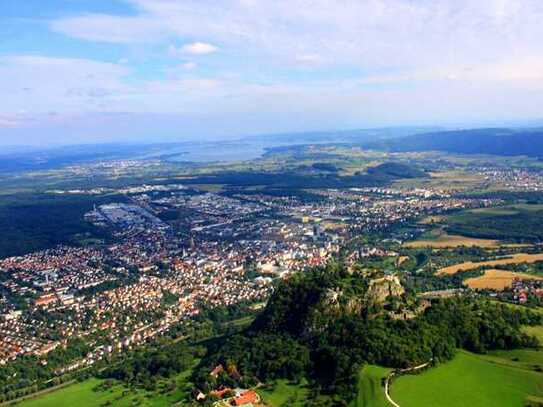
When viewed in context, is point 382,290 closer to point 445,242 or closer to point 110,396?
point 110,396

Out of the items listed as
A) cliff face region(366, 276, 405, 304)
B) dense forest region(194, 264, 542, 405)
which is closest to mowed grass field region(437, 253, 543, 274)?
dense forest region(194, 264, 542, 405)

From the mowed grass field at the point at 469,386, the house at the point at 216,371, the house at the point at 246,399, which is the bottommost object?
the house at the point at 246,399

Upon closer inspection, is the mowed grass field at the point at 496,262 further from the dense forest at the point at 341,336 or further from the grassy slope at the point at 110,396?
the grassy slope at the point at 110,396

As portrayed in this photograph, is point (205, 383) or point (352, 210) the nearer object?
point (205, 383)

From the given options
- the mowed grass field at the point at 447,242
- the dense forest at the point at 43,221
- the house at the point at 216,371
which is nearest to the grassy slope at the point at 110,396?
the house at the point at 216,371

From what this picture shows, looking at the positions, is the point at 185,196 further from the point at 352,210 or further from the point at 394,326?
the point at 394,326

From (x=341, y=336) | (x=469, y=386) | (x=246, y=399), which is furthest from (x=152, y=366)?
(x=469, y=386)

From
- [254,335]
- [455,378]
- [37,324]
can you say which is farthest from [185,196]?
[455,378]
